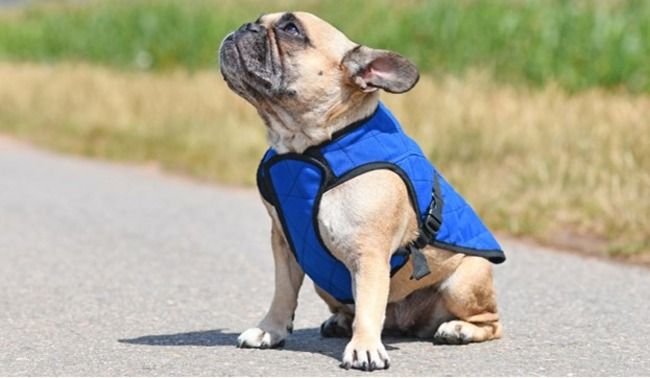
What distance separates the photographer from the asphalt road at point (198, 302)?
5648mm

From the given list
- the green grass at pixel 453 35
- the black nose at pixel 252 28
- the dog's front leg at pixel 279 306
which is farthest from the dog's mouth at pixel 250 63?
the green grass at pixel 453 35

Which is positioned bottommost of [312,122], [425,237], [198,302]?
[198,302]

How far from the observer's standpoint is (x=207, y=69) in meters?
22.8

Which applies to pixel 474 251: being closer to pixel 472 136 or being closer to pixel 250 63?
pixel 250 63

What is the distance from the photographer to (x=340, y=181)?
219 inches

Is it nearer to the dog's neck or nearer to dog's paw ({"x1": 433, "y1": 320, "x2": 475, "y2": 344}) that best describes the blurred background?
dog's paw ({"x1": 433, "y1": 320, "x2": 475, "y2": 344})

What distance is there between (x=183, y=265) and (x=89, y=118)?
33.7 ft

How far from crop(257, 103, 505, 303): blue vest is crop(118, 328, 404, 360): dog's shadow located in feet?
0.84

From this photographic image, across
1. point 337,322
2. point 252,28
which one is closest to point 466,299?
point 337,322

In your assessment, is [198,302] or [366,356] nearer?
[366,356]

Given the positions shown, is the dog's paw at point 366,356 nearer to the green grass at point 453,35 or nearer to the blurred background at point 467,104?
the blurred background at point 467,104

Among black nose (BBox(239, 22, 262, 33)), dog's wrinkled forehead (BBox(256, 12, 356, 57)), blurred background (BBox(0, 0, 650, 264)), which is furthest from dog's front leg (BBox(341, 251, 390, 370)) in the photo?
blurred background (BBox(0, 0, 650, 264))

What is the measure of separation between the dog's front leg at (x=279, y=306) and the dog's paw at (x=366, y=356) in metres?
0.59

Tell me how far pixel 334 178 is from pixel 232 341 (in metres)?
1.06
